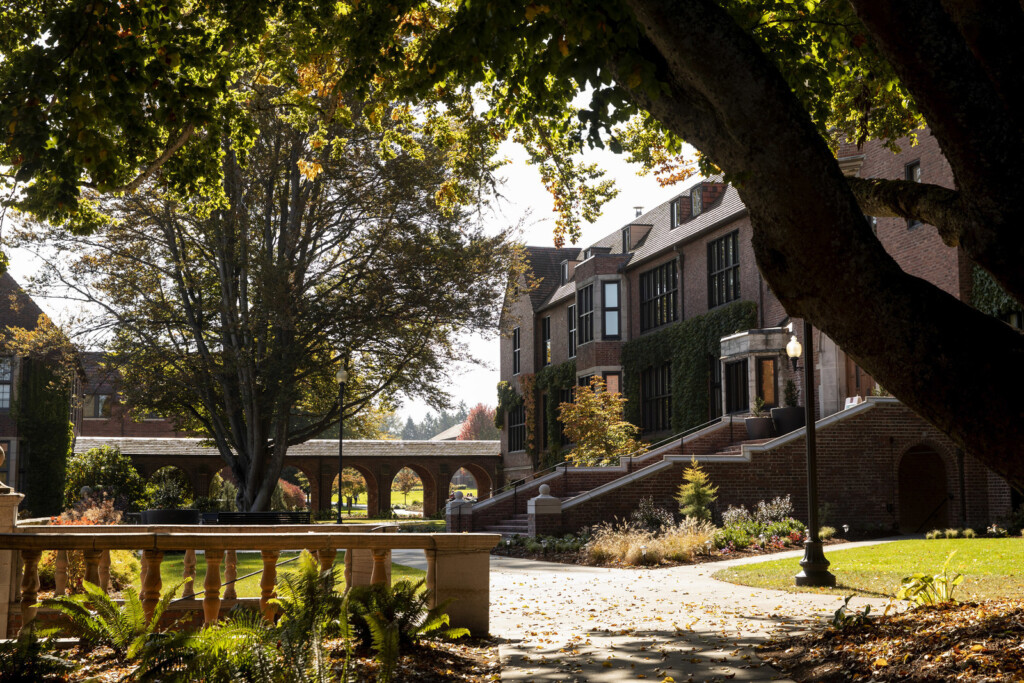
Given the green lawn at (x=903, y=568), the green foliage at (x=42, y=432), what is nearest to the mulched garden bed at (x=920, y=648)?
the green lawn at (x=903, y=568)

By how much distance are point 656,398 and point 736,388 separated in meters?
5.30

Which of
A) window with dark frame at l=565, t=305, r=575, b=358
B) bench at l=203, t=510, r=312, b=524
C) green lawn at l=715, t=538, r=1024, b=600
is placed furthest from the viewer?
window with dark frame at l=565, t=305, r=575, b=358

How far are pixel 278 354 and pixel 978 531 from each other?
1748cm

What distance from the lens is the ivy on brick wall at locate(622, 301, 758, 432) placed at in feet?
91.5

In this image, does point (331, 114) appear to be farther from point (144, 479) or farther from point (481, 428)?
point (481, 428)

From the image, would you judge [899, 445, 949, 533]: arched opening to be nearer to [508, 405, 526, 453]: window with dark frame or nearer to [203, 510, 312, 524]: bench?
[203, 510, 312, 524]: bench

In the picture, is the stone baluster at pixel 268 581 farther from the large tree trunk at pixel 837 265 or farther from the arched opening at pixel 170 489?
the arched opening at pixel 170 489

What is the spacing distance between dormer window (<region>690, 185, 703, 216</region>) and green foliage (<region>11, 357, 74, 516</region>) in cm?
2231

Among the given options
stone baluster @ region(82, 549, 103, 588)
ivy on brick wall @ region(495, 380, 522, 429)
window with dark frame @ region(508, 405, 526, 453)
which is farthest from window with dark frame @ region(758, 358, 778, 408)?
stone baluster @ region(82, 549, 103, 588)

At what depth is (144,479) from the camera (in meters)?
37.7

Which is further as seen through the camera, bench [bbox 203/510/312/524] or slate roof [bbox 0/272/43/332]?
slate roof [bbox 0/272/43/332]

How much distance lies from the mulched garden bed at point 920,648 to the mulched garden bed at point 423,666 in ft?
6.97

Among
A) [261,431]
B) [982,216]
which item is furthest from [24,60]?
[261,431]

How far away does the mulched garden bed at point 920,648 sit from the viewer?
17.9 feet
